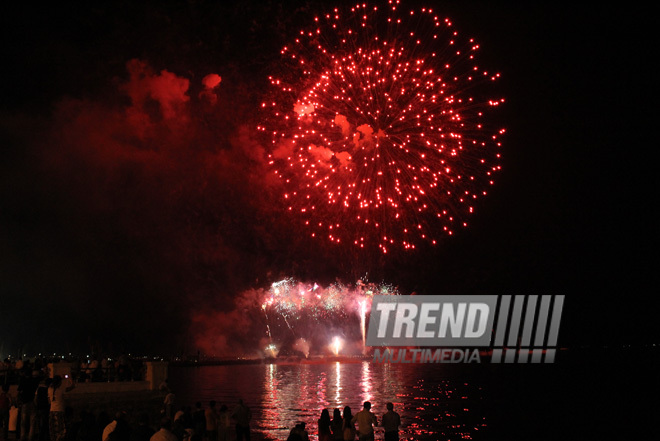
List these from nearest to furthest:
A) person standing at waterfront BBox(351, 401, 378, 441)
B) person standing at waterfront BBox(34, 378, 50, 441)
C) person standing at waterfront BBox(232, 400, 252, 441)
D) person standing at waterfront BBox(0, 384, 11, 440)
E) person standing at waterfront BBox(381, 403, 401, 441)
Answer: person standing at waterfront BBox(351, 401, 378, 441), person standing at waterfront BBox(381, 403, 401, 441), person standing at waterfront BBox(34, 378, 50, 441), person standing at waterfront BBox(0, 384, 11, 440), person standing at waterfront BBox(232, 400, 252, 441)

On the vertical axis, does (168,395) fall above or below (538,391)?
above

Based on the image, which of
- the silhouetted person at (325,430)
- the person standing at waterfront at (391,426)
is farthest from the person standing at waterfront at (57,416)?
the person standing at waterfront at (391,426)

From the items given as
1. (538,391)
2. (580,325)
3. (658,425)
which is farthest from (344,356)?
(658,425)

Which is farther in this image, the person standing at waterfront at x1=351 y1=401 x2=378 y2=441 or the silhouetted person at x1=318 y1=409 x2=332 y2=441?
the person standing at waterfront at x1=351 y1=401 x2=378 y2=441

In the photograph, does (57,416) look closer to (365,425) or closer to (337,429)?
(337,429)

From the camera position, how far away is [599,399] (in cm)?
4409

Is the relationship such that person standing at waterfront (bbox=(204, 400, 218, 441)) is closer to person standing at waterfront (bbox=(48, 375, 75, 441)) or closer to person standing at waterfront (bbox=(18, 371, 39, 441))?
person standing at waterfront (bbox=(48, 375, 75, 441))

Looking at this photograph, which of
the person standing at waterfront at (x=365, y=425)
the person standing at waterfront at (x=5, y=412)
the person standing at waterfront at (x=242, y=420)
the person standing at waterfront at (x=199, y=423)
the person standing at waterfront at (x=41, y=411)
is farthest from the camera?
the person standing at waterfront at (x=242, y=420)

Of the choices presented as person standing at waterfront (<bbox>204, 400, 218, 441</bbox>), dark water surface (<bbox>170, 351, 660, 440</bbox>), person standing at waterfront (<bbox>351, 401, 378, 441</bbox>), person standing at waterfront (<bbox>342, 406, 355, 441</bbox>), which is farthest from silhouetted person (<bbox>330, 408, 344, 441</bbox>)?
dark water surface (<bbox>170, 351, 660, 440</bbox>)

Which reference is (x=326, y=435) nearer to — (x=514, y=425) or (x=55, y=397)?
(x=55, y=397)

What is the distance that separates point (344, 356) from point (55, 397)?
4776 inches

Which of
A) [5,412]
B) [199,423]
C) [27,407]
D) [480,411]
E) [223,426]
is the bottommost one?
[480,411]

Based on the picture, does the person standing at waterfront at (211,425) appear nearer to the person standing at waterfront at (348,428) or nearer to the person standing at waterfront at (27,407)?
the person standing at waterfront at (348,428)


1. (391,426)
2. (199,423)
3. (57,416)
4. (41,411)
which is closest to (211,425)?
(199,423)
